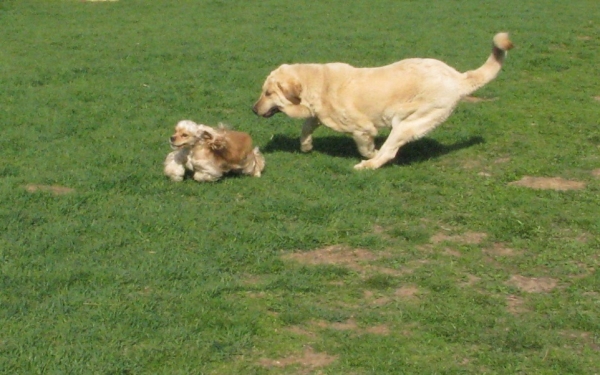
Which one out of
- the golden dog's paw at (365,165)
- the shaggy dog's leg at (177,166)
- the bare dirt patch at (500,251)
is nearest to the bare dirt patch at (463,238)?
the bare dirt patch at (500,251)

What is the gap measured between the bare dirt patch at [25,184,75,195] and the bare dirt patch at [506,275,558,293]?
4.37m

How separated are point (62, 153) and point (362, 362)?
546 cm

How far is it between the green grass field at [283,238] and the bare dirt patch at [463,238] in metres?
0.02

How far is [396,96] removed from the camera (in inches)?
374

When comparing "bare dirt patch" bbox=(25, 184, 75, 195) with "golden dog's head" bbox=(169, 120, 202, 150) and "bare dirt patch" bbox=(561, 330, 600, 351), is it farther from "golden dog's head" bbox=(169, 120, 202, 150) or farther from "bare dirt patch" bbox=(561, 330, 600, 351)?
"bare dirt patch" bbox=(561, 330, 600, 351)

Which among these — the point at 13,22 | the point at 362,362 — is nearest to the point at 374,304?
the point at 362,362

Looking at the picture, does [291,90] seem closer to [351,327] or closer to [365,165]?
[365,165]

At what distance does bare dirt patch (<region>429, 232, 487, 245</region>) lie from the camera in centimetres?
749

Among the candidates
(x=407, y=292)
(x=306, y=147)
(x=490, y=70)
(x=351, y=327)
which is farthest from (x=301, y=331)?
(x=490, y=70)

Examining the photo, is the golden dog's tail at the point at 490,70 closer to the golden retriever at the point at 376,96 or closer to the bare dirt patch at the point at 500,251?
the golden retriever at the point at 376,96

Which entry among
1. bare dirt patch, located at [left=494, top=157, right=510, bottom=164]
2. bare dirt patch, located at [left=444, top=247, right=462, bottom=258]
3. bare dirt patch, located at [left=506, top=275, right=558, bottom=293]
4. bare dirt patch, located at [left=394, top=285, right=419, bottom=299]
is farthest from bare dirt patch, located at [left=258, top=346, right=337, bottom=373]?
bare dirt patch, located at [left=494, top=157, right=510, bottom=164]

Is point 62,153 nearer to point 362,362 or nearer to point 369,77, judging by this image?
point 369,77

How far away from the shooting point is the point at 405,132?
31.2 ft

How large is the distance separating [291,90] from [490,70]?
2.31 metres
